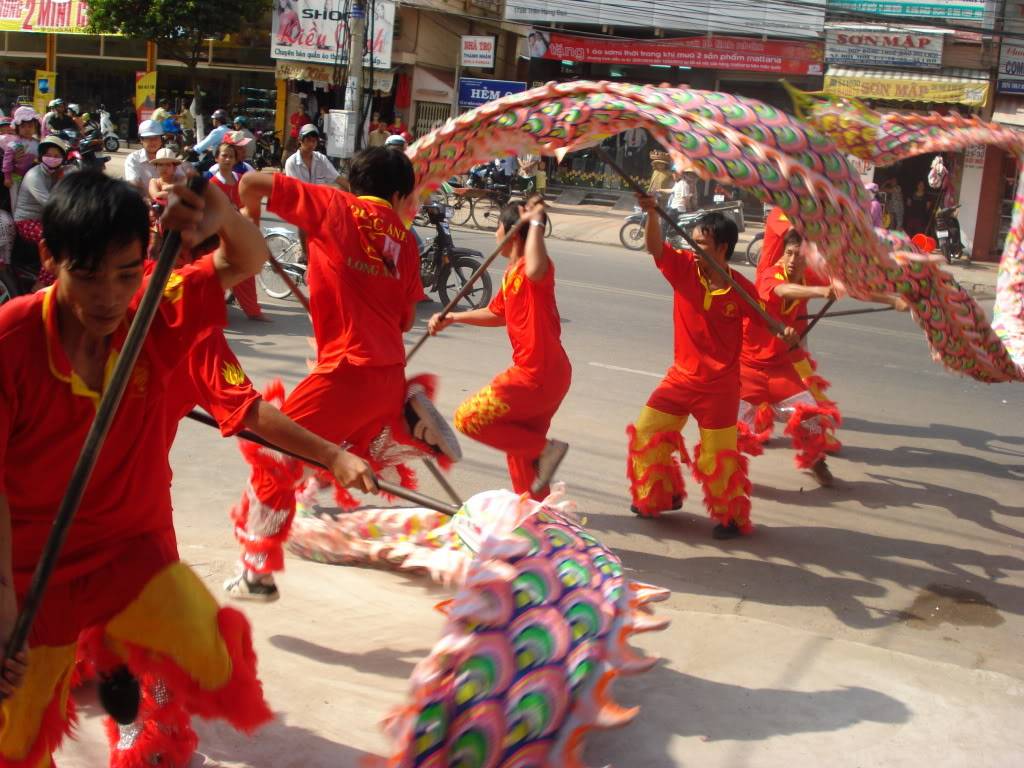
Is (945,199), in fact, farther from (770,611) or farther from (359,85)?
(770,611)

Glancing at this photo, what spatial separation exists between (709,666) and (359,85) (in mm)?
16622

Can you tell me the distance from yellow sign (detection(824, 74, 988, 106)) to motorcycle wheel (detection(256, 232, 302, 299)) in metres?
14.3

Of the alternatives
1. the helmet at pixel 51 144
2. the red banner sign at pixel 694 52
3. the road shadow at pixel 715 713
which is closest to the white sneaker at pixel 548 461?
the road shadow at pixel 715 713

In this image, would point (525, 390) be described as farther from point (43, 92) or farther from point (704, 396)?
point (43, 92)

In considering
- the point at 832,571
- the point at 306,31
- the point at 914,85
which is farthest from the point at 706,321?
the point at 306,31

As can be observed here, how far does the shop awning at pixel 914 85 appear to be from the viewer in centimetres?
2353

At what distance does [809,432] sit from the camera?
23.9 feet

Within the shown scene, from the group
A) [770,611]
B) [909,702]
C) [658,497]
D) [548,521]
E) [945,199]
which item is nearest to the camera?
[548,521]

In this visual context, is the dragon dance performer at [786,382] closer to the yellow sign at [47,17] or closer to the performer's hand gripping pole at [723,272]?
the performer's hand gripping pole at [723,272]

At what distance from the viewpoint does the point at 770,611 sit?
518cm

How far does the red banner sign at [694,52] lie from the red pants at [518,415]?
22.7 meters

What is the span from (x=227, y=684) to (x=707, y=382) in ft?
12.1

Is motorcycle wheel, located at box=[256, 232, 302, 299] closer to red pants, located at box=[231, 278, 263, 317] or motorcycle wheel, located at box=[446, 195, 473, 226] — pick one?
red pants, located at box=[231, 278, 263, 317]

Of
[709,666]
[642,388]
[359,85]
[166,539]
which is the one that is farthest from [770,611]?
[359,85]
